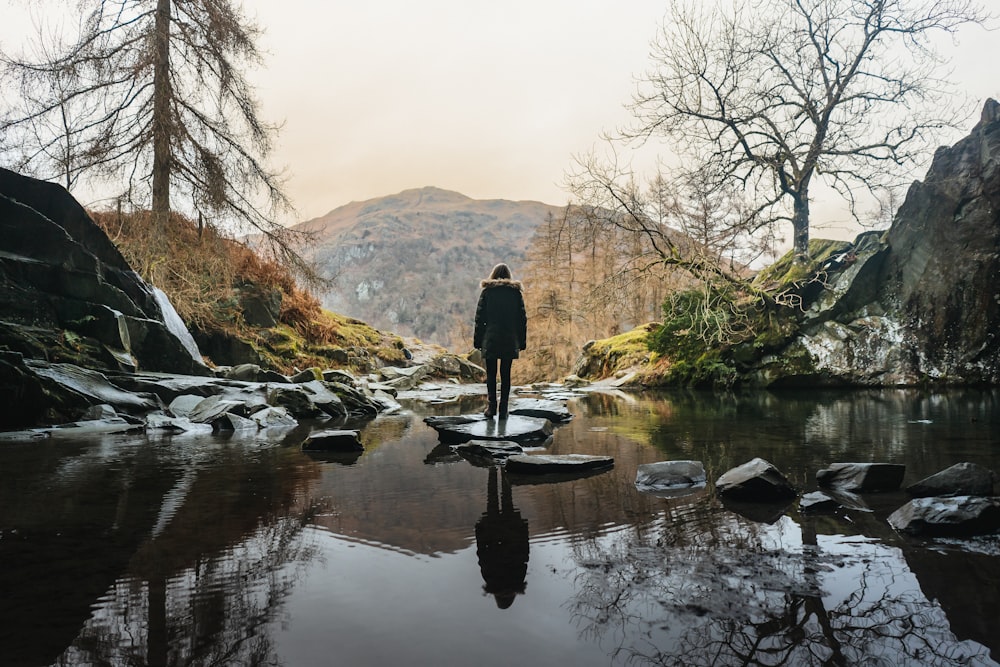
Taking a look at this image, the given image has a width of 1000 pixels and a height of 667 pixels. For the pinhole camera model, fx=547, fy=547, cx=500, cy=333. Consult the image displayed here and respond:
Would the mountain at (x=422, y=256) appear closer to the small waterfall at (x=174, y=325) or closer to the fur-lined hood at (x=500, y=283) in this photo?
the small waterfall at (x=174, y=325)

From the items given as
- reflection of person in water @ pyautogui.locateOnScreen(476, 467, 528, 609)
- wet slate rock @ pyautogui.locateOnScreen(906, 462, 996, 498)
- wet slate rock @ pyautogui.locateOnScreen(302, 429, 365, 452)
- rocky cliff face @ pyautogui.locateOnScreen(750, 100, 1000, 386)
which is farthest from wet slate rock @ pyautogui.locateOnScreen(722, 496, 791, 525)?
rocky cliff face @ pyautogui.locateOnScreen(750, 100, 1000, 386)

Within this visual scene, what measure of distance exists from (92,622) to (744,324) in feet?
58.2

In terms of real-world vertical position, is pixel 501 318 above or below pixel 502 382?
above

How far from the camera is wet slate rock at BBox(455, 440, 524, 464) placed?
4860mm

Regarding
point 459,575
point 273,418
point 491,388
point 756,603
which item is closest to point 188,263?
point 273,418

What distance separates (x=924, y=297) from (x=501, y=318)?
13.6m

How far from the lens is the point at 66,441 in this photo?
216 inches

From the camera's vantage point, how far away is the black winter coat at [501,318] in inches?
280

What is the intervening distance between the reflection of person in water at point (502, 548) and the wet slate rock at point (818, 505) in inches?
57.3

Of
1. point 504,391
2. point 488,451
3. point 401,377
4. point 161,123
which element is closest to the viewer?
point 488,451

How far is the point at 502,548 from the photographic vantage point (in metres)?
2.38

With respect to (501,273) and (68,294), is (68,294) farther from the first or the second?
(501,273)

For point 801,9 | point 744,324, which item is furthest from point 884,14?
point 744,324

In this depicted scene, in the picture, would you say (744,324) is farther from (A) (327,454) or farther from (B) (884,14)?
(A) (327,454)
